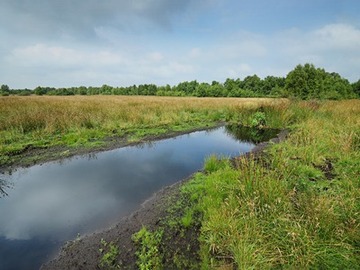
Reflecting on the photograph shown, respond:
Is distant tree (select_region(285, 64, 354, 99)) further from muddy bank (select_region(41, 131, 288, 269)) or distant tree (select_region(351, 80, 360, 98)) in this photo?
muddy bank (select_region(41, 131, 288, 269))

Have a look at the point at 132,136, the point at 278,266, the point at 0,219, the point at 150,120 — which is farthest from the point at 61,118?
the point at 278,266

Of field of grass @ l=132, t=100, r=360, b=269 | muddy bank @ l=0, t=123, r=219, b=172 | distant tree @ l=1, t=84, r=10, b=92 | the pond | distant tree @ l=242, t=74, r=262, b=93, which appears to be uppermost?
distant tree @ l=242, t=74, r=262, b=93

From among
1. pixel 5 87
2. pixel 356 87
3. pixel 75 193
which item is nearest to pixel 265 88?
pixel 356 87

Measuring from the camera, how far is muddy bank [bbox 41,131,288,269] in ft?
10.3

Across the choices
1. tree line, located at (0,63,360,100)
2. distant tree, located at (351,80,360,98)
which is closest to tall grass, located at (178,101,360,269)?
tree line, located at (0,63,360,100)

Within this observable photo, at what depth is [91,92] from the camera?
8156 centimetres

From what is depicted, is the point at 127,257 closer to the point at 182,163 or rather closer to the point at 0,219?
the point at 0,219

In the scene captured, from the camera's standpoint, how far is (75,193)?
17.8 feet

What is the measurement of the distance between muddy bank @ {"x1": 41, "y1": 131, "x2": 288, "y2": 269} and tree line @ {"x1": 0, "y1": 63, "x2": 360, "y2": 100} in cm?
2726

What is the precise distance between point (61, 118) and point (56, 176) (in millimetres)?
5850

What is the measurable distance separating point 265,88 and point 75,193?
7384 cm

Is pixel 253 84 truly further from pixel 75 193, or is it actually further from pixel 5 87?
pixel 75 193

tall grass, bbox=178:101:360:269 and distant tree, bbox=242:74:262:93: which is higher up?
distant tree, bbox=242:74:262:93

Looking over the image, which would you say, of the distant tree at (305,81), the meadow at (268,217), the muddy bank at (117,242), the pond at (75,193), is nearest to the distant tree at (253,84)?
the distant tree at (305,81)
